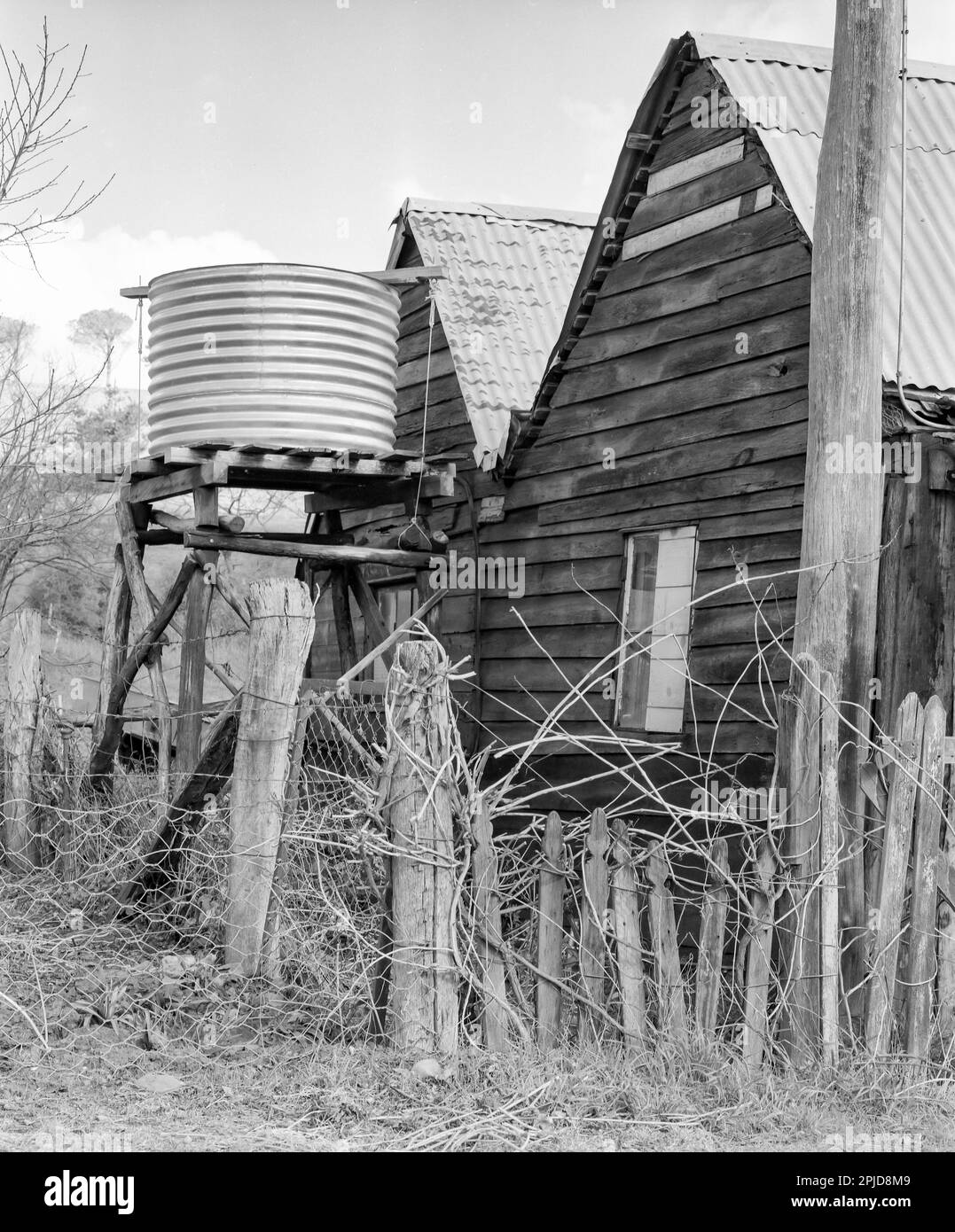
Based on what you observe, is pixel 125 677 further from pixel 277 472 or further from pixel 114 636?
pixel 277 472

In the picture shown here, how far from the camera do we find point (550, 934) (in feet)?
17.0

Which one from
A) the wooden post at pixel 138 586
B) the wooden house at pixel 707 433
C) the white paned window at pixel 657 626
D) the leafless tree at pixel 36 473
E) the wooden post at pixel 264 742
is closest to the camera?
the wooden post at pixel 264 742

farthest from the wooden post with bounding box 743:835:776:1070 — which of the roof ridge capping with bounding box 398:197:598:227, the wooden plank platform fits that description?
the roof ridge capping with bounding box 398:197:598:227

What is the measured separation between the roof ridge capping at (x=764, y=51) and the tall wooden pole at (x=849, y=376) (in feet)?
9.61

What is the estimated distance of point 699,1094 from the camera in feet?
15.5

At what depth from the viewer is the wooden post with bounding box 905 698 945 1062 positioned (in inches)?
199

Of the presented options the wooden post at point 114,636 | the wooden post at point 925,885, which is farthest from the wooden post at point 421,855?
the wooden post at point 114,636

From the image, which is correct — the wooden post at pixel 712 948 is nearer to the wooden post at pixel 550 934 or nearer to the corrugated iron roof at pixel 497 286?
the wooden post at pixel 550 934

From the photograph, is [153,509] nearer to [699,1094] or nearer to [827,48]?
[827,48]

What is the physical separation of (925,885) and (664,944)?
1030mm

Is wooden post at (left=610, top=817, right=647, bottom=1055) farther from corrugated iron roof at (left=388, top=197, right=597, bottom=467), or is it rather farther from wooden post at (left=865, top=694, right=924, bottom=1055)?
corrugated iron roof at (left=388, top=197, right=597, bottom=467)

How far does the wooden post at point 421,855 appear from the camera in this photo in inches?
193

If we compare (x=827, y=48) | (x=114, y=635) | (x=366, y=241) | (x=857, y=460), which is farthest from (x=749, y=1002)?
(x=366, y=241)

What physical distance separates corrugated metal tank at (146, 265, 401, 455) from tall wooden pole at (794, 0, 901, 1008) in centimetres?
418
